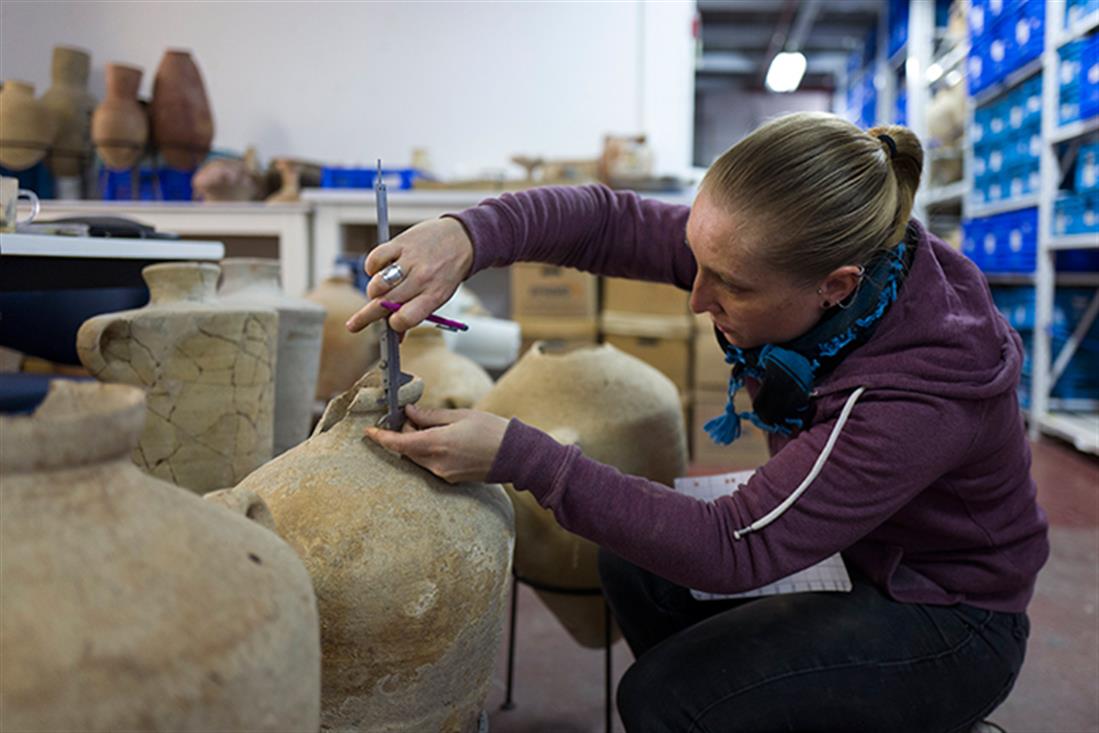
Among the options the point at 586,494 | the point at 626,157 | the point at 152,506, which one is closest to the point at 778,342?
the point at 586,494

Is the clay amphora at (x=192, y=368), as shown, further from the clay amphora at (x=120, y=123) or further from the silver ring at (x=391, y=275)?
the clay amphora at (x=120, y=123)

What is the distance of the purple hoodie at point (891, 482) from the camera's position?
3.51 ft

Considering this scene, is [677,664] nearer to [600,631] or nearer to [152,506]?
[600,631]

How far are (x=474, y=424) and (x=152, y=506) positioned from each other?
420 millimetres

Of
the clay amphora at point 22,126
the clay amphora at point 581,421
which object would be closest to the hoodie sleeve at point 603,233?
the clay amphora at point 581,421

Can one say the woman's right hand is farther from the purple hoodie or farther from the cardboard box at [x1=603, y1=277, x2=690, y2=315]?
the cardboard box at [x1=603, y1=277, x2=690, y2=315]

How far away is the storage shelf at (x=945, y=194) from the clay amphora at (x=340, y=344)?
3820 mm

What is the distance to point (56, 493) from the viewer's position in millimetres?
620

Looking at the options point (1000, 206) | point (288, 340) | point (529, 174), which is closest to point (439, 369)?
point (288, 340)

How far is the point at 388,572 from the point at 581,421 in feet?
2.48

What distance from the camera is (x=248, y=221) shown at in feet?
11.5

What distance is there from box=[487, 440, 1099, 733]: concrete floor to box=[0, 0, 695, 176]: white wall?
139 cm

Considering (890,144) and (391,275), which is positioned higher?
(890,144)

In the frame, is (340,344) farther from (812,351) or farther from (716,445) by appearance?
(812,351)
